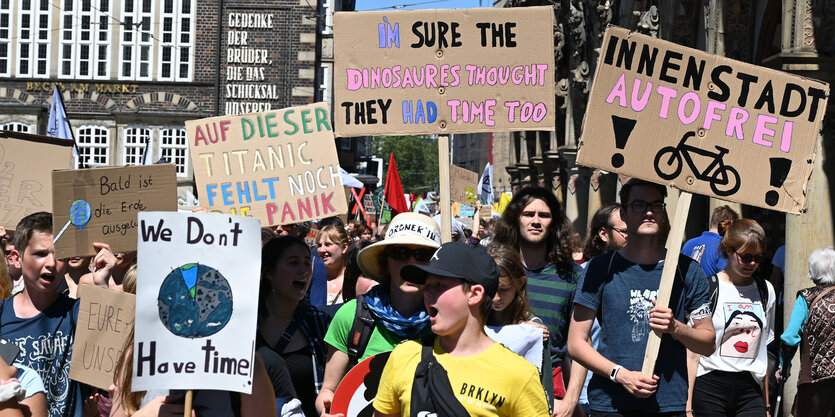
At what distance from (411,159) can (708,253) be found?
14087cm

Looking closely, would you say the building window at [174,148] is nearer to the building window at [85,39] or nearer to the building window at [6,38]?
the building window at [85,39]

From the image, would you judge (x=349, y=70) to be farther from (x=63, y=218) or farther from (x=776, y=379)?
(x=776, y=379)

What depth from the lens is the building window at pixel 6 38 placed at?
4169 cm

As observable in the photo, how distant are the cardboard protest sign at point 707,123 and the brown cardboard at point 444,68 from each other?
103 centimetres

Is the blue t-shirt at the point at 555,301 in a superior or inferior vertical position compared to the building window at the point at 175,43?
inferior

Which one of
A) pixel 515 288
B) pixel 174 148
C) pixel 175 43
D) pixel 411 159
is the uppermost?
pixel 175 43

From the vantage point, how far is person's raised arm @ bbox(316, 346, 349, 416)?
472 centimetres

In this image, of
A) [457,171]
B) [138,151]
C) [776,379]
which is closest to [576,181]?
[457,171]

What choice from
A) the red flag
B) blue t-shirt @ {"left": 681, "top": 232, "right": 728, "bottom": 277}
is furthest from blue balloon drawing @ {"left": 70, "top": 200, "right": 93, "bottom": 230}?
the red flag

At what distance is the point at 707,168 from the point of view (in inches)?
203

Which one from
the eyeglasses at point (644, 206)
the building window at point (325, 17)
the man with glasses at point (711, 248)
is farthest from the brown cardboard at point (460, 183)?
the building window at point (325, 17)

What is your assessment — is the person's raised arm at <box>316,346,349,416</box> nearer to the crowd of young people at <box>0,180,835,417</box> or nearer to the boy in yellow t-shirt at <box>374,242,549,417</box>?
the crowd of young people at <box>0,180,835,417</box>

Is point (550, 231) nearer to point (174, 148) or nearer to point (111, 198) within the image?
point (111, 198)

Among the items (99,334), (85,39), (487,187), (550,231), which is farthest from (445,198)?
(85,39)
